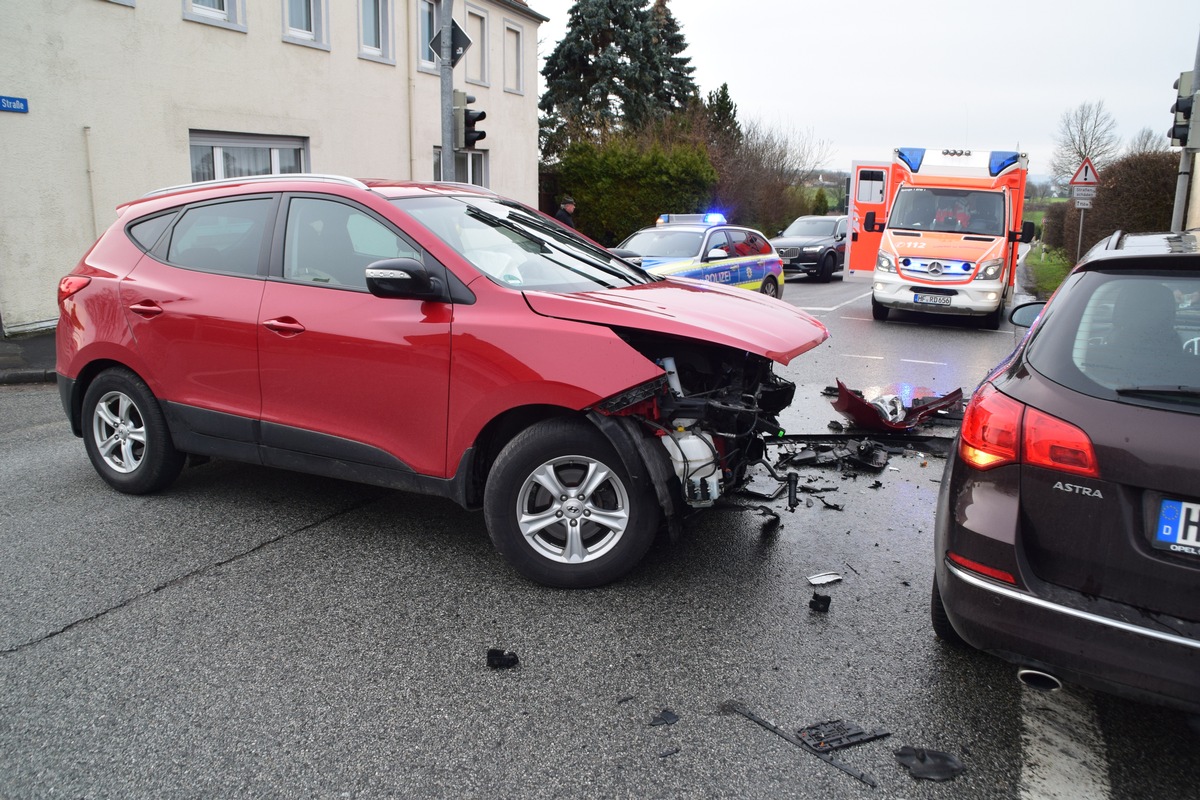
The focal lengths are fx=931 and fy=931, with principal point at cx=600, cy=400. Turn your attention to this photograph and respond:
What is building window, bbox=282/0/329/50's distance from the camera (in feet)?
55.3

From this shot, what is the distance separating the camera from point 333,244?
470 cm

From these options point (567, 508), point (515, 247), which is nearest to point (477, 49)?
point (515, 247)

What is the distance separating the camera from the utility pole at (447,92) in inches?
497

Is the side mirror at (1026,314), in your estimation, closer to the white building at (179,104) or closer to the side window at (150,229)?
the side window at (150,229)

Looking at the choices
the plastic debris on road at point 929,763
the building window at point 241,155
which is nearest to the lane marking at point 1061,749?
the plastic debris on road at point 929,763

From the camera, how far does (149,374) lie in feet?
17.0

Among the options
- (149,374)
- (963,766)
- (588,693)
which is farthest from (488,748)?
(149,374)

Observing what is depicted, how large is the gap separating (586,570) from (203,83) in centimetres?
1344

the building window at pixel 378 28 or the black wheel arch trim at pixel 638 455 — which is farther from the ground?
the building window at pixel 378 28

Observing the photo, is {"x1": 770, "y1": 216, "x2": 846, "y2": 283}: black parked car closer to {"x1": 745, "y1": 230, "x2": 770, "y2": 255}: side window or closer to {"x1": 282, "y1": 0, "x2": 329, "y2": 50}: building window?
{"x1": 745, "y1": 230, "x2": 770, "y2": 255}: side window

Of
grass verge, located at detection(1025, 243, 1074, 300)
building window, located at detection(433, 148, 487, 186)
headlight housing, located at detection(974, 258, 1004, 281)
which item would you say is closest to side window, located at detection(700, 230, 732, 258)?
headlight housing, located at detection(974, 258, 1004, 281)

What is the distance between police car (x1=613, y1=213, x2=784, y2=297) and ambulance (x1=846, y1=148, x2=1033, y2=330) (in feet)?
6.31

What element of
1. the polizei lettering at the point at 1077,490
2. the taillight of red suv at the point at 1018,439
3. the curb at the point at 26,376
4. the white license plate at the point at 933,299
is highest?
the taillight of red suv at the point at 1018,439

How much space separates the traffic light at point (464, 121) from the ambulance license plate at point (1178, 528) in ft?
38.3
